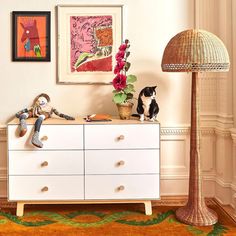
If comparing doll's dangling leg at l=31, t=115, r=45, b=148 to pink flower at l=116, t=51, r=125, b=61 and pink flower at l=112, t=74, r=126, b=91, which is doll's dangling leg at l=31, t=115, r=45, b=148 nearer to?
pink flower at l=112, t=74, r=126, b=91

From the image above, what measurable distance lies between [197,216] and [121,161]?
731 mm

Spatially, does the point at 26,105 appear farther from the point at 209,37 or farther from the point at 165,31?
the point at 209,37

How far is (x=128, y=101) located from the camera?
130 inches

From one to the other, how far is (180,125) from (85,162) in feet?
3.35

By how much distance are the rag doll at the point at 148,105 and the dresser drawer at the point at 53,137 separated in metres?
0.54

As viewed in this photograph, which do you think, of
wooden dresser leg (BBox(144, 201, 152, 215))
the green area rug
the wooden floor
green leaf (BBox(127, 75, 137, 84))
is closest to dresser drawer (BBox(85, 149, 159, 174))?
wooden dresser leg (BBox(144, 201, 152, 215))

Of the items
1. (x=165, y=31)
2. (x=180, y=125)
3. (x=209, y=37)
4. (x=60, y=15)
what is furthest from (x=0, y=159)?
(x=209, y=37)

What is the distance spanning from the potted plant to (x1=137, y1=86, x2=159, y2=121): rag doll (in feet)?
0.33

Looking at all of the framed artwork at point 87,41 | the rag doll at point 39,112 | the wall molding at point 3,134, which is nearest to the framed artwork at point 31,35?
the framed artwork at point 87,41

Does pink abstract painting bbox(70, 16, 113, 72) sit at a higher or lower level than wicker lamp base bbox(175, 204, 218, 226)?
higher

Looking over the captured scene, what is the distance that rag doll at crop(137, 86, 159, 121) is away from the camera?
10.0 feet

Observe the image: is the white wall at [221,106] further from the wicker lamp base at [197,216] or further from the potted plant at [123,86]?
the potted plant at [123,86]

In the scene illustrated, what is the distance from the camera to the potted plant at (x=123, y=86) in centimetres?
311

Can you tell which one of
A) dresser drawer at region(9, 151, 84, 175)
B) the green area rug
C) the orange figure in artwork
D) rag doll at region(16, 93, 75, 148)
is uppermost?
the orange figure in artwork
